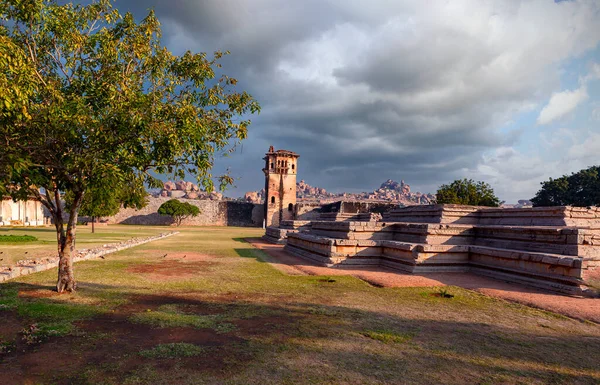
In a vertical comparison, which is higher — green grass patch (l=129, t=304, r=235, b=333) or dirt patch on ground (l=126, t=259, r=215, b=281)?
green grass patch (l=129, t=304, r=235, b=333)

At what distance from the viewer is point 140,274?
8797mm

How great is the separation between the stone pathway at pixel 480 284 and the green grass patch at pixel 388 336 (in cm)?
321

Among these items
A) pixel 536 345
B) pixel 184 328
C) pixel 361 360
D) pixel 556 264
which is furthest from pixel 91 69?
pixel 556 264

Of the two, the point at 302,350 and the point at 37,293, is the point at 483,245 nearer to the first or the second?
the point at 302,350

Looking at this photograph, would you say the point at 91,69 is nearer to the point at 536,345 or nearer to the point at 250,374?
the point at 250,374

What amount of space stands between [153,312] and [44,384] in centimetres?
231

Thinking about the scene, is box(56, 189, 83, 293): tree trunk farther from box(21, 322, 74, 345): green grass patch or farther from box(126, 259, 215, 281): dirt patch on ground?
box(21, 322, 74, 345): green grass patch

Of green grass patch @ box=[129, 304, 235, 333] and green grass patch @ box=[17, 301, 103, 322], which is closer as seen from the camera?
green grass patch @ box=[129, 304, 235, 333]

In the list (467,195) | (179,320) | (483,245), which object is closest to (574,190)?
(467,195)

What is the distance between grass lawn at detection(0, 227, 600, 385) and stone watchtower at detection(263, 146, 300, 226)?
152 ft

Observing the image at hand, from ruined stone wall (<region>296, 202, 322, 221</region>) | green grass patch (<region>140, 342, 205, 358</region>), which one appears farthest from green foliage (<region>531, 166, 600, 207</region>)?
green grass patch (<region>140, 342, 205, 358</region>)

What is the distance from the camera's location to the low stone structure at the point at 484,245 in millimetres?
7965

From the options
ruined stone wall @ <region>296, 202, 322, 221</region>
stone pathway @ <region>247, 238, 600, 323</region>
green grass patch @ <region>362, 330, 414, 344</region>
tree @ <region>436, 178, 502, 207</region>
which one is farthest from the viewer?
ruined stone wall @ <region>296, 202, 322, 221</region>

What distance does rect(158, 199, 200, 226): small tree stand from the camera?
53.0m
